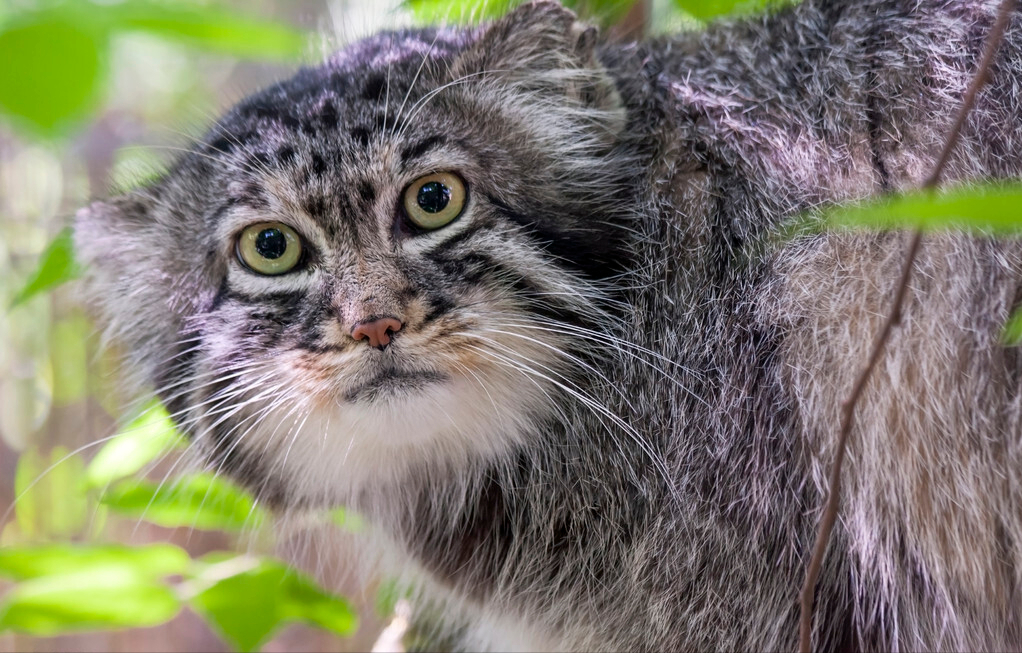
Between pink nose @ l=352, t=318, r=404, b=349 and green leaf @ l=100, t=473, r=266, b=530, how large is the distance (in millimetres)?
653

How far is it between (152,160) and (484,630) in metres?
1.57

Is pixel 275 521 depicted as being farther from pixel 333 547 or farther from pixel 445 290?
pixel 445 290

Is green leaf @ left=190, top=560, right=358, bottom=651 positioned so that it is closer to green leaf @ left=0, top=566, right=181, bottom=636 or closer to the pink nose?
green leaf @ left=0, top=566, right=181, bottom=636

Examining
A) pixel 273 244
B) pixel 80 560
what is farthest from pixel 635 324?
pixel 80 560

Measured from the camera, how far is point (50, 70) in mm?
695

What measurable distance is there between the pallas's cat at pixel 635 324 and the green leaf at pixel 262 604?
0.73ft

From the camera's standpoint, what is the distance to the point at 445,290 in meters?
1.76

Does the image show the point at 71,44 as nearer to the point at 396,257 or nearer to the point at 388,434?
the point at 396,257

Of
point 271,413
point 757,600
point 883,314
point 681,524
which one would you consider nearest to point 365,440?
point 271,413

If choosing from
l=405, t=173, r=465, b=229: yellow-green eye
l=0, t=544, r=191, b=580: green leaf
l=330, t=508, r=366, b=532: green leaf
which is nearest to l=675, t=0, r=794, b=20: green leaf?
l=405, t=173, r=465, b=229: yellow-green eye

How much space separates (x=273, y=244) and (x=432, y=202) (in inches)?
14.6

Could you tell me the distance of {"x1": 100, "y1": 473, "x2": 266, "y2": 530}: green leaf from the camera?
2.08 metres

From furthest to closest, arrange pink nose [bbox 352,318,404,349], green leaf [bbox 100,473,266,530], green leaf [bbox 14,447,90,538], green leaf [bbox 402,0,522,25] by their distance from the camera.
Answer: green leaf [bbox 14,447,90,538] → green leaf [bbox 402,0,522,25] → green leaf [bbox 100,473,266,530] → pink nose [bbox 352,318,404,349]

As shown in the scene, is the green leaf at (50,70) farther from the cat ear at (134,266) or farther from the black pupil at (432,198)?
the cat ear at (134,266)
